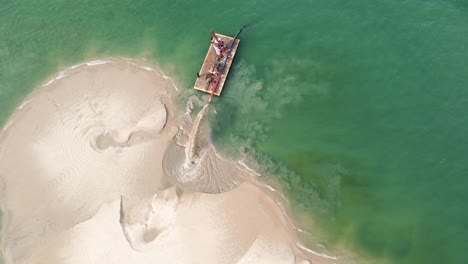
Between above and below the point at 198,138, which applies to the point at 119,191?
below

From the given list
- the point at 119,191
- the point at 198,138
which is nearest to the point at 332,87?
the point at 198,138

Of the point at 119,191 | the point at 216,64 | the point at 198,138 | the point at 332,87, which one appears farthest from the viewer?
the point at 332,87

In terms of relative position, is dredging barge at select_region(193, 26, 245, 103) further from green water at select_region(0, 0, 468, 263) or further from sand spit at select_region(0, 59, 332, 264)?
sand spit at select_region(0, 59, 332, 264)

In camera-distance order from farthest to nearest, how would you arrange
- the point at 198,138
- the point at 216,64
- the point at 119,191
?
the point at 216,64 < the point at 198,138 < the point at 119,191

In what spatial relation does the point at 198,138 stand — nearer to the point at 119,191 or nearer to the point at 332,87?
the point at 119,191

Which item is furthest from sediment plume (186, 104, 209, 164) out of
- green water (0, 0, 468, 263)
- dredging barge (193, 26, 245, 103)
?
dredging barge (193, 26, 245, 103)

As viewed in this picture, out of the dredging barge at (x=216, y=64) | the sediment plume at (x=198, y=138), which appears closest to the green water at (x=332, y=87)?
the dredging barge at (x=216, y=64)
